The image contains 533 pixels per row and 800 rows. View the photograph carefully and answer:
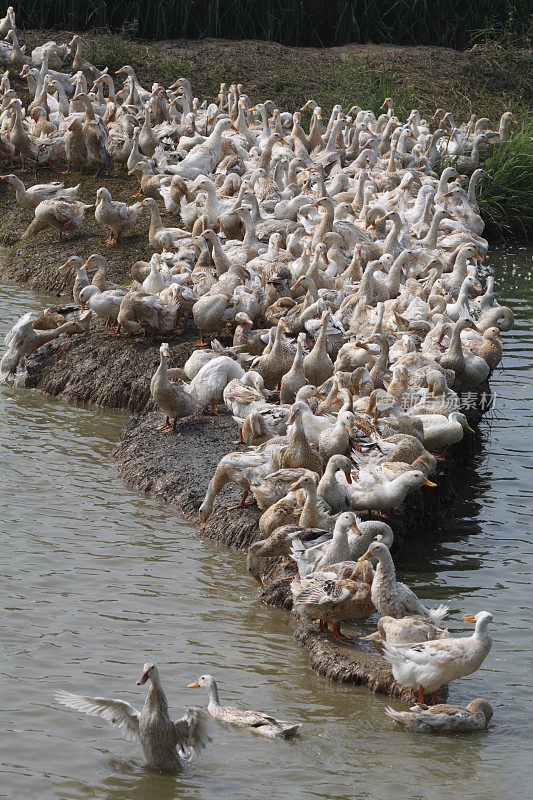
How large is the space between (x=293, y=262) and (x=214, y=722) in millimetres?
7365

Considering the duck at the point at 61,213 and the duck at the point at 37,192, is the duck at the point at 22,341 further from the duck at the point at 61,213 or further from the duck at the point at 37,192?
the duck at the point at 37,192

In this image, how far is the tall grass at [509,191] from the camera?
1877cm

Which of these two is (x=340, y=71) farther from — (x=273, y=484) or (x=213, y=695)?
(x=213, y=695)

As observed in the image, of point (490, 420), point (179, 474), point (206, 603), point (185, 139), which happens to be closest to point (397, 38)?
point (185, 139)

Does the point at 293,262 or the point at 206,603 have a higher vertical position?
the point at 293,262

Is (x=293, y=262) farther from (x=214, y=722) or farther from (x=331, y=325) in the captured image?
(x=214, y=722)

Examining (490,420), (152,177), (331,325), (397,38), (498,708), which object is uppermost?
(397,38)

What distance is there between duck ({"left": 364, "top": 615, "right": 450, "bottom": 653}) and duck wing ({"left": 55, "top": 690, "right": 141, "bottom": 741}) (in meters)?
1.53

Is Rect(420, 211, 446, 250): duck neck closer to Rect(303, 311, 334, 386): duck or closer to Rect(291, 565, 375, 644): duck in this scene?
Rect(303, 311, 334, 386): duck

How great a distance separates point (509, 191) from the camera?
1892cm

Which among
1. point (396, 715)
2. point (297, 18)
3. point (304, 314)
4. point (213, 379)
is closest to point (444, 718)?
point (396, 715)

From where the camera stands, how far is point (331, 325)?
433 inches

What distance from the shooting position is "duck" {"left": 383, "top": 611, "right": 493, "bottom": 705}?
635 centimetres

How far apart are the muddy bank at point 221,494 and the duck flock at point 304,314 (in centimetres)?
15
